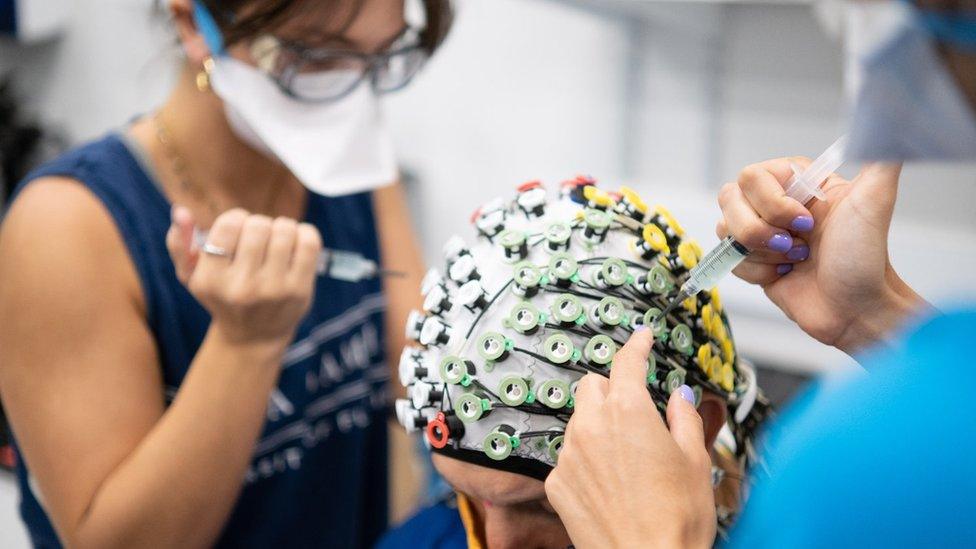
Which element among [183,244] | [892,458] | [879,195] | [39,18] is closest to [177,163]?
[183,244]

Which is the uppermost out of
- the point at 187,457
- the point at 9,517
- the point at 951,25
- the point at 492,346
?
the point at 951,25

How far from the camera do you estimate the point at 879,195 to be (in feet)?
2.54

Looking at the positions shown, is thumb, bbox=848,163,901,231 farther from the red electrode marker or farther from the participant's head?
the red electrode marker

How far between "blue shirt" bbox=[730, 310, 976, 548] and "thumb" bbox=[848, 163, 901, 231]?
21 cm

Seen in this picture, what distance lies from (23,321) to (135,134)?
1.04 ft

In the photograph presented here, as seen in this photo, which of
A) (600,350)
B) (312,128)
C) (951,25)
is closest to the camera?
(951,25)

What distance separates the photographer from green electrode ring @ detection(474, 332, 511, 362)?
85cm

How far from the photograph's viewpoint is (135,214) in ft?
3.78

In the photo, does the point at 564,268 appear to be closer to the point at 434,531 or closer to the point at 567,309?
the point at 567,309

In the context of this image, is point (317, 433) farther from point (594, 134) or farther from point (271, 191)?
point (594, 134)

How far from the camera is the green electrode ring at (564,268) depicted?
33.8 inches

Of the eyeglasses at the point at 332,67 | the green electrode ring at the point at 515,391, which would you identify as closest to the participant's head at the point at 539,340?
the green electrode ring at the point at 515,391

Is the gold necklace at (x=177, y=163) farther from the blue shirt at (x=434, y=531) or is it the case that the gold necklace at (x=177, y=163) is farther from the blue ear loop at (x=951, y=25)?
the blue ear loop at (x=951, y=25)

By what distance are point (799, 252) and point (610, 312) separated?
0.62 feet
